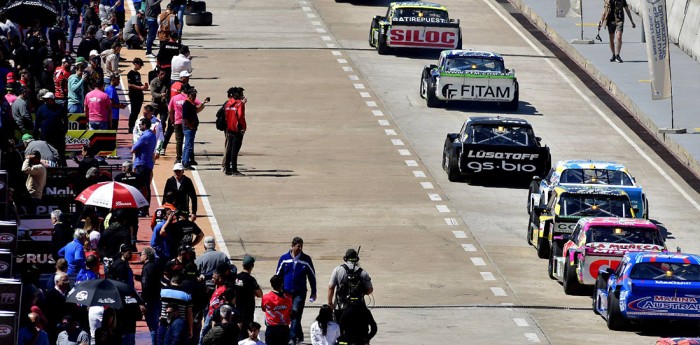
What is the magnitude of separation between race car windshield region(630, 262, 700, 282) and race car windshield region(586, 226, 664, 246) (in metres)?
2.19

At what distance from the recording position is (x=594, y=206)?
105 ft

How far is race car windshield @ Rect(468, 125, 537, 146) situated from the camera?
123ft

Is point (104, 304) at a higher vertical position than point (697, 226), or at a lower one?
higher

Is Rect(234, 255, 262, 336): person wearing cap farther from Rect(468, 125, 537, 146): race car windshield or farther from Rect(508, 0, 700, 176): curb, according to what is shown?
Rect(508, 0, 700, 176): curb

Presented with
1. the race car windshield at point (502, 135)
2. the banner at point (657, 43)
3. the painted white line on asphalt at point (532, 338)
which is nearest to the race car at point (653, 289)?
the painted white line on asphalt at point (532, 338)

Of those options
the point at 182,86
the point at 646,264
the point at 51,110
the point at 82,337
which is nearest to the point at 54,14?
the point at 182,86

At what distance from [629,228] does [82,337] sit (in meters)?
12.0

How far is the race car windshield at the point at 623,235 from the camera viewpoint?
29.3 m

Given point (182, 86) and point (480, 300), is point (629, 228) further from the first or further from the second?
point (182, 86)

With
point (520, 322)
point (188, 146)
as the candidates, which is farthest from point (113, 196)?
point (188, 146)

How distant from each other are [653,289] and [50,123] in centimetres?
1118

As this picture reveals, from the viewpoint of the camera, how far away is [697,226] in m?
34.9

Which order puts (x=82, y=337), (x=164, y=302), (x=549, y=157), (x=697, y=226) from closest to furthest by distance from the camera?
(x=82, y=337), (x=164, y=302), (x=697, y=226), (x=549, y=157)

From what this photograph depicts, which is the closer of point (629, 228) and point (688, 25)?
point (629, 228)
